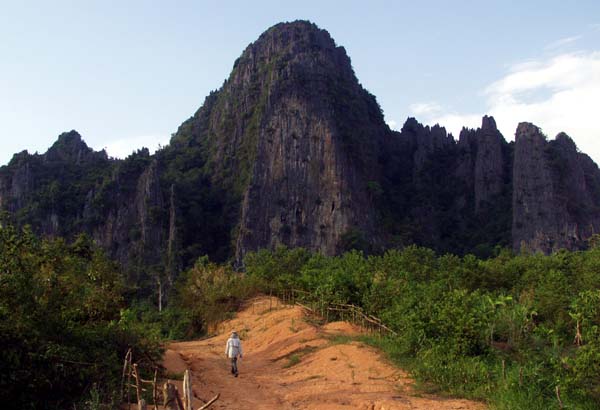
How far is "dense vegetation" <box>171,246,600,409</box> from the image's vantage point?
28.5 feet

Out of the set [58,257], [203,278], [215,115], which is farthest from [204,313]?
[215,115]

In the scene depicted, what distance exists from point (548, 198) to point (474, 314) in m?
56.4

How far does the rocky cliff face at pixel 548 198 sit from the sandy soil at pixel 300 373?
165ft

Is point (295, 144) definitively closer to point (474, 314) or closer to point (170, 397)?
point (474, 314)

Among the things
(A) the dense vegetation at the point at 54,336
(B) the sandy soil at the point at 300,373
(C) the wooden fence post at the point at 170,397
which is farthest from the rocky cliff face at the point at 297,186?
(C) the wooden fence post at the point at 170,397

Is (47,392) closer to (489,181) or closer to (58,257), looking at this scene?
(58,257)

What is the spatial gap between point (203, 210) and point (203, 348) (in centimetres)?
5158

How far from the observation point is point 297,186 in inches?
2518

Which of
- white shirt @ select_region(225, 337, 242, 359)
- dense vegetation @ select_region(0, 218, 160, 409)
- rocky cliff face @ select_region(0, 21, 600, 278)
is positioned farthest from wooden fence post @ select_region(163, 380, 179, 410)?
rocky cliff face @ select_region(0, 21, 600, 278)

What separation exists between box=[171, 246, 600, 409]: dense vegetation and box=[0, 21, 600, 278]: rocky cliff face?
3266 cm

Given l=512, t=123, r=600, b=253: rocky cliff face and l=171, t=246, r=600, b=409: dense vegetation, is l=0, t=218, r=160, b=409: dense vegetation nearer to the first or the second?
l=171, t=246, r=600, b=409: dense vegetation

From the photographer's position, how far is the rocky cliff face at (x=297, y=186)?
62062mm

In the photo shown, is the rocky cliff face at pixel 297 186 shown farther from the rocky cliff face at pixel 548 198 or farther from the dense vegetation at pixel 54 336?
the dense vegetation at pixel 54 336

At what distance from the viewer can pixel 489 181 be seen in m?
71.1
